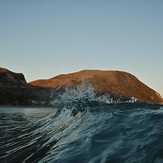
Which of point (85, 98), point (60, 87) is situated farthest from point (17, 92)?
point (85, 98)

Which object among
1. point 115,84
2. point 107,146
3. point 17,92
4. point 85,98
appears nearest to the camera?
point 107,146

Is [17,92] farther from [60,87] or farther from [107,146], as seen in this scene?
[107,146]

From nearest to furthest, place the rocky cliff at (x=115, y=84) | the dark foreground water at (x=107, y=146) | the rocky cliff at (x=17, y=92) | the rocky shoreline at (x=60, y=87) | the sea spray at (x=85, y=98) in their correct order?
the dark foreground water at (x=107, y=146)
the sea spray at (x=85, y=98)
the rocky cliff at (x=17, y=92)
the rocky shoreline at (x=60, y=87)
the rocky cliff at (x=115, y=84)

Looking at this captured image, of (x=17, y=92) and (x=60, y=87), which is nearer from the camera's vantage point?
(x=17, y=92)

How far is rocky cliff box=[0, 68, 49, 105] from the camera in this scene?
103 m

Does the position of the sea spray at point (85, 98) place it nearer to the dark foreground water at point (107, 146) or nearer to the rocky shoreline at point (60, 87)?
the dark foreground water at point (107, 146)

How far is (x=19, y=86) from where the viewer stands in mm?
118500

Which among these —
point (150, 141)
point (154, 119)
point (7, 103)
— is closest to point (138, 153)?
point (150, 141)

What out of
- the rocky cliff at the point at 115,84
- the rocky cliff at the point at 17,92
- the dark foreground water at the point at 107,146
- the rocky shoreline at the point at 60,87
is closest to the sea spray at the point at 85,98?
the dark foreground water at the point at 107,146

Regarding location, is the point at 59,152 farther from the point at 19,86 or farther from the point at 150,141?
the point at 19,86

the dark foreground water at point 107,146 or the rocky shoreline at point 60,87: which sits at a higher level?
Answer: the rocky shoreline at point 60,87

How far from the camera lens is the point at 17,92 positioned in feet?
366

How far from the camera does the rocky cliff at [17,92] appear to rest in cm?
10275

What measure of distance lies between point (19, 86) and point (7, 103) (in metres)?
21.3
